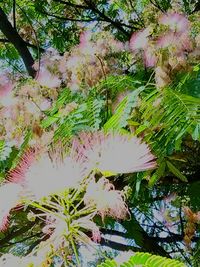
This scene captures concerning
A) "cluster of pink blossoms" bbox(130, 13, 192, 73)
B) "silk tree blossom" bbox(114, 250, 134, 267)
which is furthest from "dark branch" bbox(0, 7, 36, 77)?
"silk tree blossom" bbox(114, 250, 134, 267)

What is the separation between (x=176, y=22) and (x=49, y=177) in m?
1.37

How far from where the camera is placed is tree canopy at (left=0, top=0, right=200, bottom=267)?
1618mm

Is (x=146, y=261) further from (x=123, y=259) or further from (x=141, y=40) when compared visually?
(x=141, y=40)

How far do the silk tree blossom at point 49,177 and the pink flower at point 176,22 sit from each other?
1214 millimetres

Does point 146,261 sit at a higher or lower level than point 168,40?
lower

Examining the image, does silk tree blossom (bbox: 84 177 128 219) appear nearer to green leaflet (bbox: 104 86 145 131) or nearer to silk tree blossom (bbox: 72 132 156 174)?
silk tree blossom (bbox: 72 132 156 174)

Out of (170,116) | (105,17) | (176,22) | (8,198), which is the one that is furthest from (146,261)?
(105,17)

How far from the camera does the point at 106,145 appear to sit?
1.70 m

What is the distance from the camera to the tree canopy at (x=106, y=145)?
1.62 m

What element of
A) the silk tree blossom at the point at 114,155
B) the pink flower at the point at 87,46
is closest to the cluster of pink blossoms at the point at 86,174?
the silk tree blossom at the point at 114,155

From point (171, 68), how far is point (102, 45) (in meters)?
0.57

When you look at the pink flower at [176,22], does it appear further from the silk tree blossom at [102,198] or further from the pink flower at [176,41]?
the silk tree blossom at [102,198]

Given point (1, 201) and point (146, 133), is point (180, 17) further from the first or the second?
point (1, 201)

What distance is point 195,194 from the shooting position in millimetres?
3408
